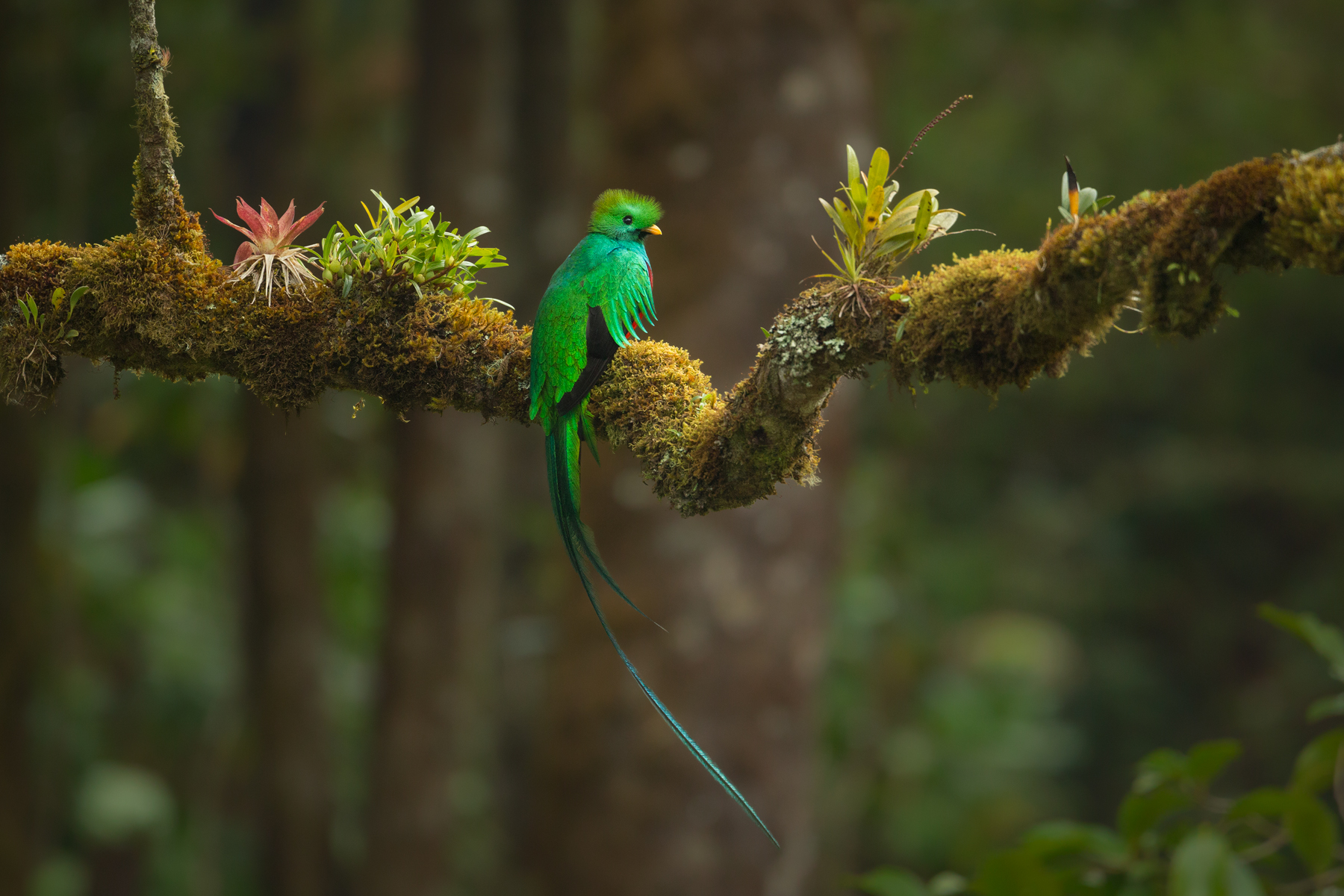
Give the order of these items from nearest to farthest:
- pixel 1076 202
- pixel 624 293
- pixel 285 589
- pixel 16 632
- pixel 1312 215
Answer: pixel 1312 215 → pixel 1076 202 → pixel 624 293 → pixel 16 632 → pixel 285 589

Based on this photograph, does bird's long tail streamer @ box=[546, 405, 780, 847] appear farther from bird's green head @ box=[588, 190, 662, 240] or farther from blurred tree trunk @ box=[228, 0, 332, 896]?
blurred tree trunk @ box=[228, 0, 332, 896]

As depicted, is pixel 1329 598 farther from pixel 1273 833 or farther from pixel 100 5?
pixel 100 5

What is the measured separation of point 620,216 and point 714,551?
2364mm

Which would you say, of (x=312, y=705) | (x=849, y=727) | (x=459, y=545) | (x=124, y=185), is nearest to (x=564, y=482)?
(x=459, y=545)

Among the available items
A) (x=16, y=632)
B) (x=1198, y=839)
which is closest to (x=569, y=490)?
(x=1198, y=839)

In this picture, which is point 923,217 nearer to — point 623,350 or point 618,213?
point 623,350

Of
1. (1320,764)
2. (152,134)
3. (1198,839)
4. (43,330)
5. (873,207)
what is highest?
(152,134)

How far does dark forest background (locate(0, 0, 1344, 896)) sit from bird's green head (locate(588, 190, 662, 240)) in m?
0.72

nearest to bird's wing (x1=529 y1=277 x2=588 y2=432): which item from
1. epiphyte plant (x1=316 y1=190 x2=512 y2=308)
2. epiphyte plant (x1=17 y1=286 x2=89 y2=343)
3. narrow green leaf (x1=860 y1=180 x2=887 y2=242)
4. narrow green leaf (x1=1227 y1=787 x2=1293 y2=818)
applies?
epiphyte plant (x1=316 y1=190 x2=512 y2=308)

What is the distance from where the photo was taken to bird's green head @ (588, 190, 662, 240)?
214 centimetres

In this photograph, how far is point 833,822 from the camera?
9203 millimetres

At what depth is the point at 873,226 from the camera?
1.60m

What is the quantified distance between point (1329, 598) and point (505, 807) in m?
7.97

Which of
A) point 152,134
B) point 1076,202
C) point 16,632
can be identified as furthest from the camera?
point 16,632
